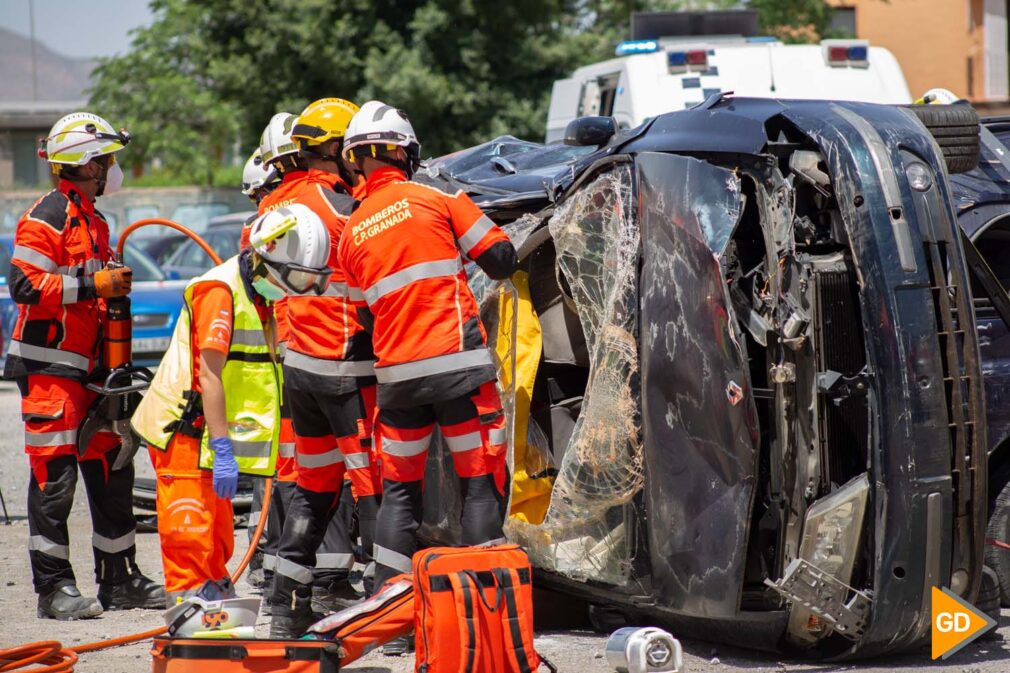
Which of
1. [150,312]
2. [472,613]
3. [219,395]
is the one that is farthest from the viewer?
[150,312]

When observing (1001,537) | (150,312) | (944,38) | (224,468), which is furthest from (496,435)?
(944,38)

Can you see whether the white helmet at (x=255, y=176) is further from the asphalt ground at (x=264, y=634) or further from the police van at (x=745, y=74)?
the police van at (x=745, y=74)

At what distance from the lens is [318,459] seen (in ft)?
18.0

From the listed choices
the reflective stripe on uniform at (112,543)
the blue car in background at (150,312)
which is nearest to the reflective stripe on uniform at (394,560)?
the reflective stripe on uniform at (112,543)

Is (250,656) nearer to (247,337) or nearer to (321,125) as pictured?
(247,337)

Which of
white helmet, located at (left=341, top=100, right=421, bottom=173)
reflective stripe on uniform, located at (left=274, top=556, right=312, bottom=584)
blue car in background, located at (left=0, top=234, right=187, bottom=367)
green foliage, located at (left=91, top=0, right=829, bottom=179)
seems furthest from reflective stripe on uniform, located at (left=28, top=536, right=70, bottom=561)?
green foliage, located at (left=91, top=0, right=829, bottom=179)

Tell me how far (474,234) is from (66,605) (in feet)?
8.47

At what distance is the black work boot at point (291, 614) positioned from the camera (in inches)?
213

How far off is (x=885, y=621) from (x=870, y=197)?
1.36 metres

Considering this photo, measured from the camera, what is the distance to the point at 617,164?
16.5 ft

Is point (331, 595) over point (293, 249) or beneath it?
beneath

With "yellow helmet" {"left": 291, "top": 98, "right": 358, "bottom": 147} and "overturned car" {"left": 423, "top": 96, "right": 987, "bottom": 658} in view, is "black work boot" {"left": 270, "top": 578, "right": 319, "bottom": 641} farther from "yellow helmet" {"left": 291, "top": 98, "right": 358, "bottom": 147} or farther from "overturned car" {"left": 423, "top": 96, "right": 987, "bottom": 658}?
"yellow helmet" {"left": 291, "top": 98, "right": 358, "bottom": 147}

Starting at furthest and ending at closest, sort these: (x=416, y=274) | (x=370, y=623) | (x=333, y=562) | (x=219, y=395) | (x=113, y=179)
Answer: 1. (x=113, y=179)
2. (x=333, y=562)
3. (x=219, y=395)
4. (x=416, y=274)
5. (x=370, y=623)

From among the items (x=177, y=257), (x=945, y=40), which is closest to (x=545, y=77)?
(x=177, y=257)
